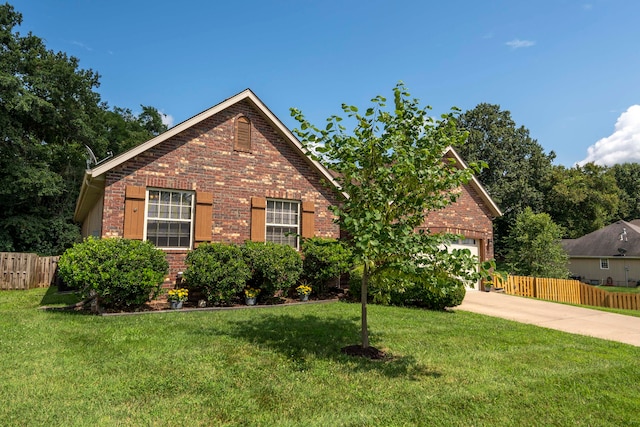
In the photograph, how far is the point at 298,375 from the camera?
4723mm

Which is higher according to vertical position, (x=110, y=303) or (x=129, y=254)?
(x=129, y=254)

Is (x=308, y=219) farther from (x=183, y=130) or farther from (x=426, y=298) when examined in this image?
(x=183, y=130)

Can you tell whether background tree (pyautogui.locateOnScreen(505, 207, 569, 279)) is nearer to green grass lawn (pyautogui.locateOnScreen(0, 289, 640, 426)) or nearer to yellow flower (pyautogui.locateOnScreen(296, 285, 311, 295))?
green grass lawn (pyautogui.locateOnScreen(0, 289, 640, 426))

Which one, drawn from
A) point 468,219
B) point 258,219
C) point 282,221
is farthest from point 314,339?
point 468,219

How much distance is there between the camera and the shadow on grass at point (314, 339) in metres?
5.11

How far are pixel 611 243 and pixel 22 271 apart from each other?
37729 mm

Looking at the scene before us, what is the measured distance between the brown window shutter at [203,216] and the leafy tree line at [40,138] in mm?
16956

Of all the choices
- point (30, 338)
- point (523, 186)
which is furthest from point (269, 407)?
point (523, 186)

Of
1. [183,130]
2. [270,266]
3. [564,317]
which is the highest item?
[183,130]

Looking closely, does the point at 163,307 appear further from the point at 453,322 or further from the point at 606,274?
the point at 606,274

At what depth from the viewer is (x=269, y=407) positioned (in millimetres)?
3832

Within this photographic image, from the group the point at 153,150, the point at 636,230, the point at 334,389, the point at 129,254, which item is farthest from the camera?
the point at 636,230

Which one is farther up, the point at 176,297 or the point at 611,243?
the point at 611,243

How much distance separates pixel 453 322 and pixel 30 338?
323 inches
